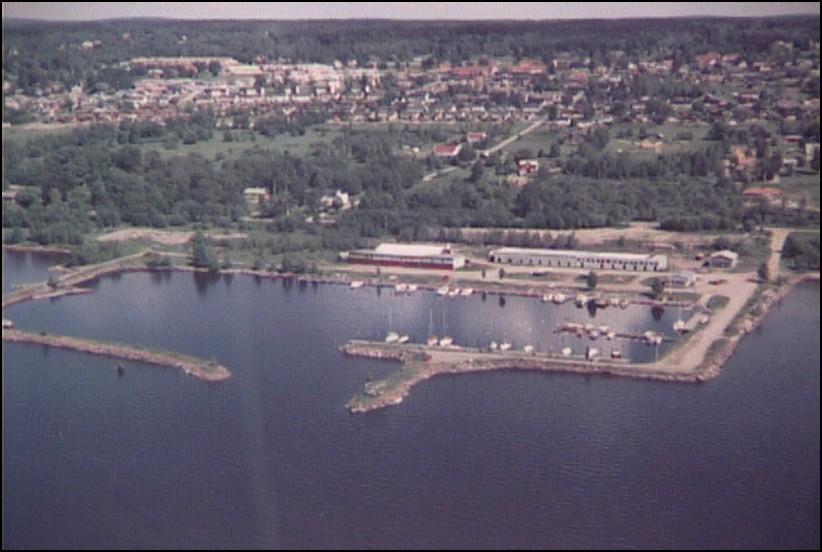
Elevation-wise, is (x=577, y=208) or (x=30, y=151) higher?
(x=30, y=151)

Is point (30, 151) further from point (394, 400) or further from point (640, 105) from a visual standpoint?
point (640, 105)

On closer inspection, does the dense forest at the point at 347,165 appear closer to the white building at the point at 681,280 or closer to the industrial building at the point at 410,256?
the industrial building at the point at 410,256

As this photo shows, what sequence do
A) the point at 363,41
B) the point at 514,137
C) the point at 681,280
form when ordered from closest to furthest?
the point at 681,280 < the point at 514,137 < the point at 363,41

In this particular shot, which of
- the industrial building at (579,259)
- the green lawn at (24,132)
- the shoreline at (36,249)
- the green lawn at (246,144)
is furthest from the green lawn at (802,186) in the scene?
the green lawn at (24,132)

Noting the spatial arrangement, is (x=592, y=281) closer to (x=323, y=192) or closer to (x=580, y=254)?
(x=580, y=254)

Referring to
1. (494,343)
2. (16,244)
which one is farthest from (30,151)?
(494,343)

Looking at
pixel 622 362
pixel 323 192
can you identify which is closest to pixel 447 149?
pixel 323 192
